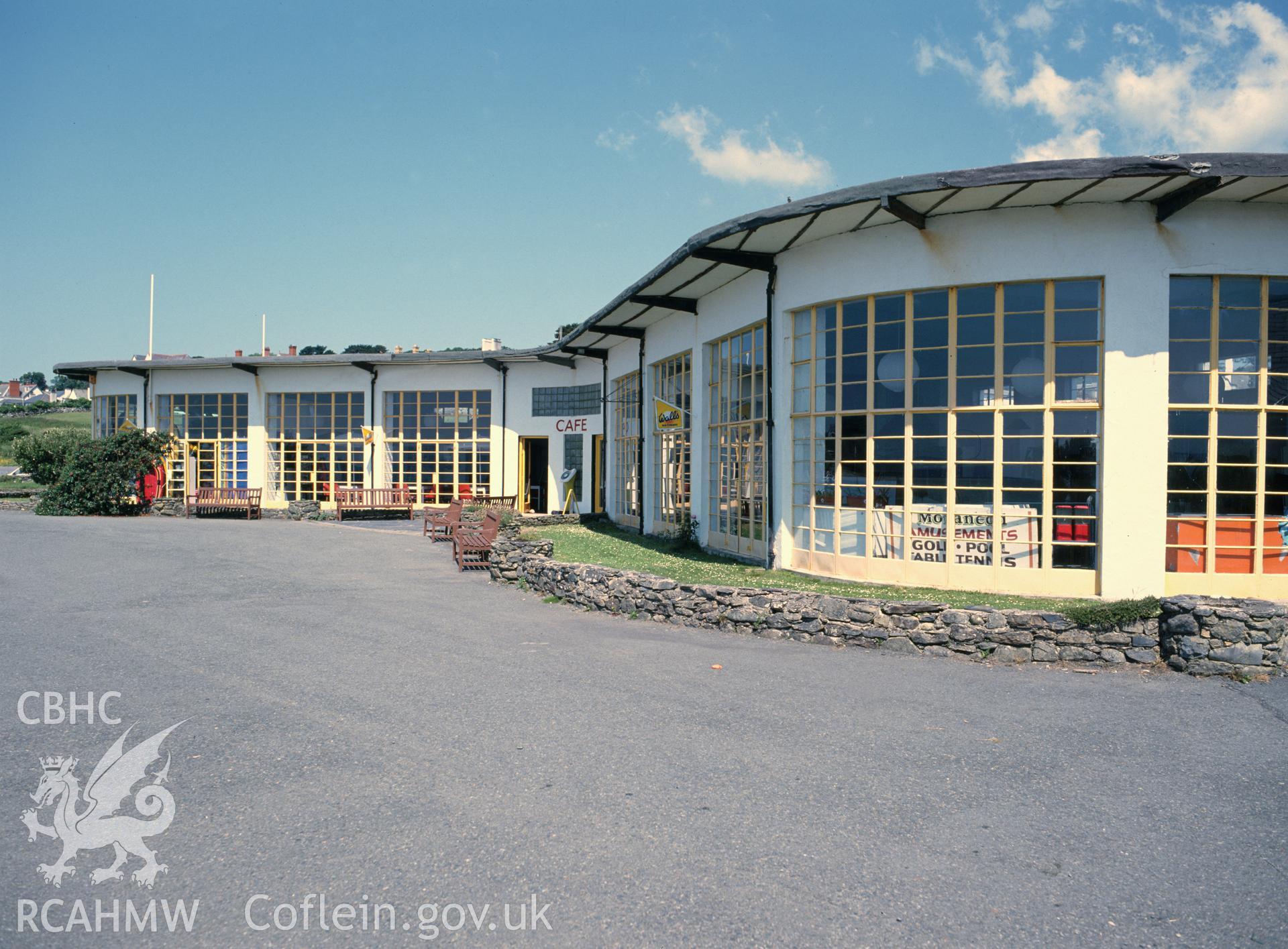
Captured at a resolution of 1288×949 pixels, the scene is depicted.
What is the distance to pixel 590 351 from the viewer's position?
22031 millimetres

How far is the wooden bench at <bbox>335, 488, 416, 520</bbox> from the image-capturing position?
24078 millimetres

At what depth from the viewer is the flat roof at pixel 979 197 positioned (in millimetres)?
8164

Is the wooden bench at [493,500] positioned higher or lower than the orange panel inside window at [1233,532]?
lower

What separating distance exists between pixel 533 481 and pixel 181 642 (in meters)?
17.5

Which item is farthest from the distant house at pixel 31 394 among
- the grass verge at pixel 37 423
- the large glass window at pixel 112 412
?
the large glass window at pixel 112 412

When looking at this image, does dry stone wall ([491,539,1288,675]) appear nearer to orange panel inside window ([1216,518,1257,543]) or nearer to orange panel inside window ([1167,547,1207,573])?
orange panel inside window ([1167,547,1207,573])

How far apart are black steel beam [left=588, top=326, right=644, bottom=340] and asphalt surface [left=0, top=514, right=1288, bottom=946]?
10.9m

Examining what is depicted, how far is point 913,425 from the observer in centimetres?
1011

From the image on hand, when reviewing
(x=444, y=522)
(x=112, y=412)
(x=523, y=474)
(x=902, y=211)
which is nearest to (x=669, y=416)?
(x=444, y=522)

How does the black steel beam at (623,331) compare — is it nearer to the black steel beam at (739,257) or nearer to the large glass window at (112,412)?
the black steel beam at (739,257)

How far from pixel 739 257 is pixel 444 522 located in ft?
31.4

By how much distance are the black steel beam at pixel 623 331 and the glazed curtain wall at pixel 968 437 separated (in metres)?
7.89

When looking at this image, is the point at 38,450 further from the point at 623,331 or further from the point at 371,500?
the point at 623,331

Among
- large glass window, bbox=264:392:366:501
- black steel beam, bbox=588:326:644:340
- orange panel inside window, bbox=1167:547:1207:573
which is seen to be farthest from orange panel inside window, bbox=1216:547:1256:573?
large glass window, bbox=264:392:366:501
